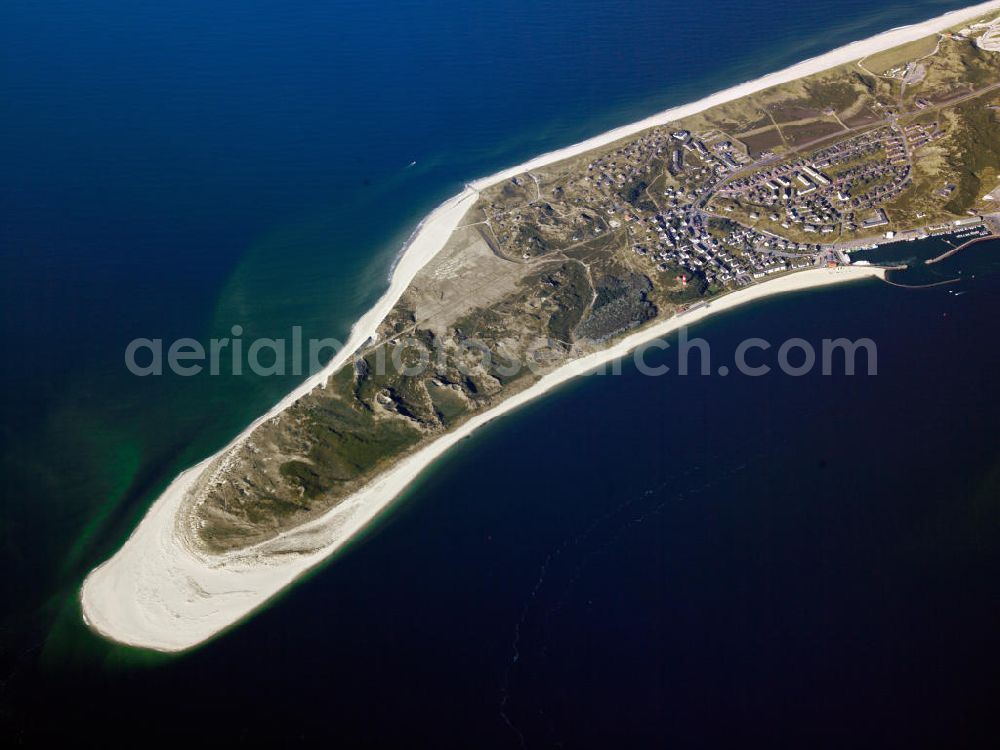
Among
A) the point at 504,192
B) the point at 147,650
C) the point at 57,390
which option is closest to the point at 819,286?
the point at 504,192

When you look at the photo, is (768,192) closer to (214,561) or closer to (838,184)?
(838,184)

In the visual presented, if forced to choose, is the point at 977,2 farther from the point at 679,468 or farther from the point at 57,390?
the point at 57,390

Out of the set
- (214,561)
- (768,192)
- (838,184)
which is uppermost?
(838,184)

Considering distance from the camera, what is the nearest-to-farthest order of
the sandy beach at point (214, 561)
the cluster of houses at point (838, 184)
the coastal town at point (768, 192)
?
the sandy beach at point (214, 561) < the coastal town at point (768, 192) < the cluster of houses at point (838, 184)

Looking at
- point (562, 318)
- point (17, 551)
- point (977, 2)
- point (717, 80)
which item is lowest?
point (17, 551)

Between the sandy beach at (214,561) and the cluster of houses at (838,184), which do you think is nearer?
the sandy beach at (214,561)

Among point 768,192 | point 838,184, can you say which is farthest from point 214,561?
point 838,184

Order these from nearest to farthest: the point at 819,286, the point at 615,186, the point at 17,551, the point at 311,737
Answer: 1. the point at 311,737
2. the point at 17,551
3. the point at 819,286
4. the point at 615,186

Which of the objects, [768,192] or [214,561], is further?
[768,192]

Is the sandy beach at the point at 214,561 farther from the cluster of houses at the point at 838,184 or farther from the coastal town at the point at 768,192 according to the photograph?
the cluster of houses at the point at 838,184

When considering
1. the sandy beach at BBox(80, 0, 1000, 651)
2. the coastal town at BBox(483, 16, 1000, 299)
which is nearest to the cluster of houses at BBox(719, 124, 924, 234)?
the coastal town at BBox(483, 16, 1000, 299)

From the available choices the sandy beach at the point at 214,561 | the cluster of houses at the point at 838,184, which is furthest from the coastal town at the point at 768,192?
the sandy beach at the point at 214,561
